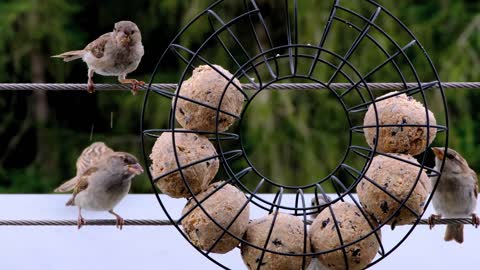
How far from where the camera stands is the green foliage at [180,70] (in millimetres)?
6562

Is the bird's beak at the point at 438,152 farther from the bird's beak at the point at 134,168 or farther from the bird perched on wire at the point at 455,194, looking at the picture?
the bird's beak at the point at 134,168

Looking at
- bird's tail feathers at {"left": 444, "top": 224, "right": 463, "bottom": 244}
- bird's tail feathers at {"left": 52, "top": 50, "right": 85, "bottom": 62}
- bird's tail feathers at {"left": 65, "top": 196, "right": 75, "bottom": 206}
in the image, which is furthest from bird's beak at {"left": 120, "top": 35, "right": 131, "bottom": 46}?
bird's tail feathers at {"left": 444, "top": 224, "right": 463, "bottom": 244}

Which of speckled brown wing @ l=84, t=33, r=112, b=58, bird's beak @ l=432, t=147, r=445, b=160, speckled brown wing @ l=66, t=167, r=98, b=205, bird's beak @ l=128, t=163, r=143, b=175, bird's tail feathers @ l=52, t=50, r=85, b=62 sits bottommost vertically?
speckled brown wing @ l=66, t=167, r=98, b=205

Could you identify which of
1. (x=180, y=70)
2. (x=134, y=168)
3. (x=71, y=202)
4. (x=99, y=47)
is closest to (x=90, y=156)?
(x=71, y=202)

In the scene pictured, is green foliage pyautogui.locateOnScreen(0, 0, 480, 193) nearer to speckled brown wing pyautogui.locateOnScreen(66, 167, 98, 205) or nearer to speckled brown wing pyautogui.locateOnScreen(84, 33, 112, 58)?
speckled brown wing pyautogui.locateOnScreen(66, 167, 98, 205)

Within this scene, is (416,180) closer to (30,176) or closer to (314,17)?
(314,17)

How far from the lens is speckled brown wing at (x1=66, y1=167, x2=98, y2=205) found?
372 cm

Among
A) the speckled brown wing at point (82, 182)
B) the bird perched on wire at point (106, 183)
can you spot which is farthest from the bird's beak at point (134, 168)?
the speckled brown wing at point (82, 182)

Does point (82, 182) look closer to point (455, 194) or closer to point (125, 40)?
point (125, 40)

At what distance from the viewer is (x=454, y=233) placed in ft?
11.3

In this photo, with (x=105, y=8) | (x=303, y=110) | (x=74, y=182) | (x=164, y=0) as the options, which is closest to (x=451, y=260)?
(x=74, y=182)

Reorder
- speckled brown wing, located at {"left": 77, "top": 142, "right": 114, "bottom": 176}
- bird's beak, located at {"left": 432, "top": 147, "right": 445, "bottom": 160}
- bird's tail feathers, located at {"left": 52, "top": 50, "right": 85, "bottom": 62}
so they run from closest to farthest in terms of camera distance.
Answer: bird's beak, located at {"left": 432, "top": 147, "right": 445, "bottom": 160}
bird's tail feathers, located at {"left": 52, "top": 50, "right": 85, "bottom": 62}
speckled brown wing, located at {"left": 77, "top": 142, "right": 114, "bottom": 176}

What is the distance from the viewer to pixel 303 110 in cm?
661

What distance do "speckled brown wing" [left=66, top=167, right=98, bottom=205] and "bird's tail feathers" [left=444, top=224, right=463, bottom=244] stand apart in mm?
1337
